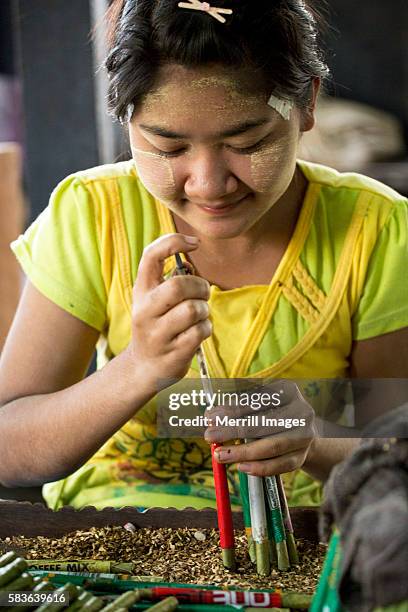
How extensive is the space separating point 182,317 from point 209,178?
0.10 metres

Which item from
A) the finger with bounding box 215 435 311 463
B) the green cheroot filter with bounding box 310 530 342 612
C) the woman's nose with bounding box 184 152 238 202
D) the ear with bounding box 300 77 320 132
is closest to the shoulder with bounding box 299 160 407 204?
the ear with bounding box 300 77 320 132

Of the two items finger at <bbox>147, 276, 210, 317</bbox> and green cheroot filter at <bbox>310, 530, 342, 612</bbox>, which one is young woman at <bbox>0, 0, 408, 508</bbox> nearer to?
finger at <bbox>147, 276, 210, 317</bbox>

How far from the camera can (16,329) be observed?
2.93ft

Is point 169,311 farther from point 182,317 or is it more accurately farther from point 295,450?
point 295,450

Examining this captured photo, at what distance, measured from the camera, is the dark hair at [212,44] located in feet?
2.26

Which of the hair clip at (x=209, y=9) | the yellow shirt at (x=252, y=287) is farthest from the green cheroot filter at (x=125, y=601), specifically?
the hair clip at (x=209, y=9)

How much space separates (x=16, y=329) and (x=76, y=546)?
0.26 m

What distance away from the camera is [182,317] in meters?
0.68

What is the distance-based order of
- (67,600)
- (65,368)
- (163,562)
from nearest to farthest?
1. (67,600)
2. (163,562)
3. (65,368)

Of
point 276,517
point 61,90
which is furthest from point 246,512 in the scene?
point 61,90

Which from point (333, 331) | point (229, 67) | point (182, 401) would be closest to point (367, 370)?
point (333, 331)

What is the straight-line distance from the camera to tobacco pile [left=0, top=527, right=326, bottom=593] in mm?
649

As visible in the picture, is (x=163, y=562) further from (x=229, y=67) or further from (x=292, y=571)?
(x=229, y=67)

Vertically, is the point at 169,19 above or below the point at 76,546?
above
